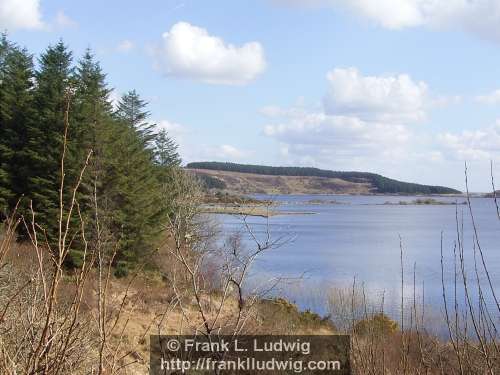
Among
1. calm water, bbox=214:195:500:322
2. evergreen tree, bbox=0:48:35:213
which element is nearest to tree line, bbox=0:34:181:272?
evergreen tree, bbox=0:48:35:213

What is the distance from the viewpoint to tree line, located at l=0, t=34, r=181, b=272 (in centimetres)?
2348

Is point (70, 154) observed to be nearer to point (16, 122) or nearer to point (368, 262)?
point (16, 122)

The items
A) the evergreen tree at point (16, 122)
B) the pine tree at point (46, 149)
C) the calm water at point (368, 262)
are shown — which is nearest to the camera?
the pine tree at point (46, 149)

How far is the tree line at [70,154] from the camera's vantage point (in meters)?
23.5

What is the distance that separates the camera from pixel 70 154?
77.7ft

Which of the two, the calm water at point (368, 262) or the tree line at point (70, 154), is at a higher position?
the tree line at point (70, 154)

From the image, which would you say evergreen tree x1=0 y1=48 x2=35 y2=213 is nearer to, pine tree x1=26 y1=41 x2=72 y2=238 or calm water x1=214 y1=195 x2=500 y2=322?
pine tree x1=26 y1=41 x2=72 y2=238

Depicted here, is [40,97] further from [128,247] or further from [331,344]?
[331,344]

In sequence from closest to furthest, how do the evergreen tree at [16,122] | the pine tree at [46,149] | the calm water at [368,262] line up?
the pine tree at [46,149] < the evergreen tree at [16,122] < the calm water at [368,262]

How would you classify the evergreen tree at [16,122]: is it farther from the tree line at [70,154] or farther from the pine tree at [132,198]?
the pine tree at [132,198]

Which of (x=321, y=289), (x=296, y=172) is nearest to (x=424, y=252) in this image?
(x=321, y=289)

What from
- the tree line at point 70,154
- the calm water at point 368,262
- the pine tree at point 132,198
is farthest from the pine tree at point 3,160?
the calm water at point 368,262

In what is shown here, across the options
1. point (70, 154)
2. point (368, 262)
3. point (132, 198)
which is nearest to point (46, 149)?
point (70, 154)

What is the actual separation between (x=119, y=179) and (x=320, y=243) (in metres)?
28.0
